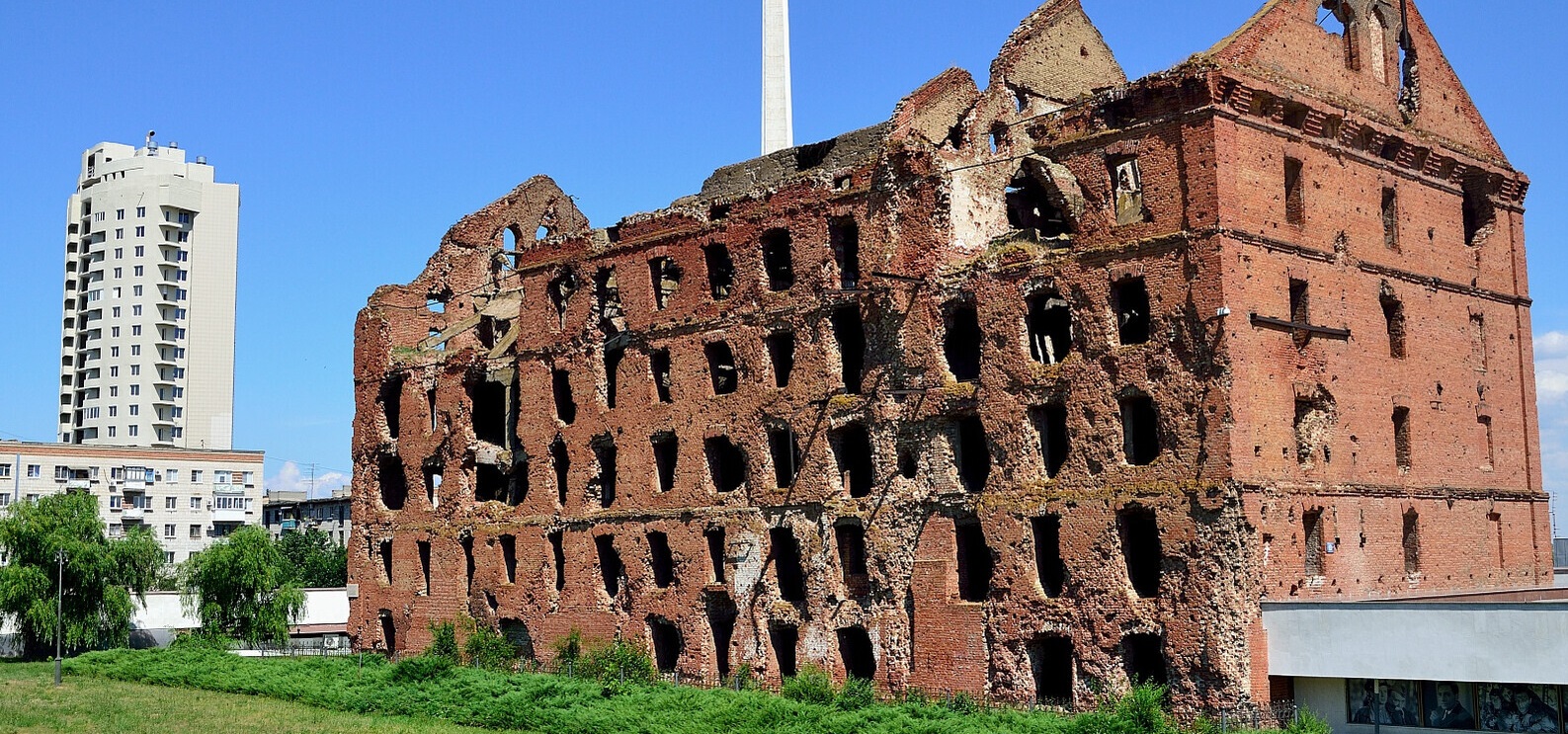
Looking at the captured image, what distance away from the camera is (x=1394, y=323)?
31.2 m

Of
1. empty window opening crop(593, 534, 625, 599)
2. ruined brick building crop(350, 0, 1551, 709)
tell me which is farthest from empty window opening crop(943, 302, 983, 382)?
empty window opening crop(593, 534, 625, 599)

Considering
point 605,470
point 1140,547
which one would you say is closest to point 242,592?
point 605,470

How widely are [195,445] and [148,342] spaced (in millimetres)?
6607

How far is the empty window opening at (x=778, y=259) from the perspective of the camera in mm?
35438

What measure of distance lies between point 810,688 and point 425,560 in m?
16.0

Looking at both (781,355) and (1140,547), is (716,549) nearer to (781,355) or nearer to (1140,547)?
(781,355)

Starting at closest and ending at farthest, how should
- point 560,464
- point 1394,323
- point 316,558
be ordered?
point 1394,323
point 560,464
point 316,558

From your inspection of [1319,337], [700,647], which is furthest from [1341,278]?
[700,647]

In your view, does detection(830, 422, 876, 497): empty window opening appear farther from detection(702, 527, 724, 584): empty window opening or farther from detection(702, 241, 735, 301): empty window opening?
Answer: detection(702, 241, 735, 301): empty window opening

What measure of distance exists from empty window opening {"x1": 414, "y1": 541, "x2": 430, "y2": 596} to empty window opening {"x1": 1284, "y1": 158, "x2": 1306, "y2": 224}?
25.4 metres

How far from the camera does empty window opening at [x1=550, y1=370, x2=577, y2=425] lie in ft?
133

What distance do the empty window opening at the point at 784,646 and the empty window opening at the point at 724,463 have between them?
3713 millimetres

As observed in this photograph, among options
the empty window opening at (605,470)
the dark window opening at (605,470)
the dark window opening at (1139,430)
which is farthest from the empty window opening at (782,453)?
the dark window opening at (1139,430)

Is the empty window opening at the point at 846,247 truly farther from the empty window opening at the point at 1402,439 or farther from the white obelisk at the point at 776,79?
the white obelisk at the point at 776,79
